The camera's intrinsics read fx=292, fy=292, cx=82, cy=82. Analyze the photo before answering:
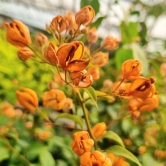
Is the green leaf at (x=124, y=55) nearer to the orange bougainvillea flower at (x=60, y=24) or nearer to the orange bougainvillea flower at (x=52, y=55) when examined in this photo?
the orange bougainvillea flower at (x=60, y=24)

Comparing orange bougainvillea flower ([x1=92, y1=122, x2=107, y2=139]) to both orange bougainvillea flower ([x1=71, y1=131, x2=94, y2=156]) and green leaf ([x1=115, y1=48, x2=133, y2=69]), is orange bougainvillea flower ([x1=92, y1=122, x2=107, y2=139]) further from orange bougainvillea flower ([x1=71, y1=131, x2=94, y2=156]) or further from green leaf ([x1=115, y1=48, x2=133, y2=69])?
green leaf ([x1=115, y1=48, x2=133, y2=69])

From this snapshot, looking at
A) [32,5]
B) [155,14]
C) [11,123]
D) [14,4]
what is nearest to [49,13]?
[32,5]

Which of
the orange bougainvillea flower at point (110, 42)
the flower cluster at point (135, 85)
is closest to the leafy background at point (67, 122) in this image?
the orange bougainvillea flower at point (110, 42)

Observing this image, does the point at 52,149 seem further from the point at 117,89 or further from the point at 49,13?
the point at 49,13

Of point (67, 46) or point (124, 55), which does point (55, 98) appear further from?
point (124, 55)

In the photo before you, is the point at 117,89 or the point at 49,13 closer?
the point at 117,89

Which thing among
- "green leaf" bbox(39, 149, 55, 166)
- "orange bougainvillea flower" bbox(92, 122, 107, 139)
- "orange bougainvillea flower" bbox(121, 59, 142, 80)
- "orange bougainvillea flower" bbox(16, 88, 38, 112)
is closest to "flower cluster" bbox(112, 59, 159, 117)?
"orange bougainvillea flower" bbox(121, 59, 142, 80)
